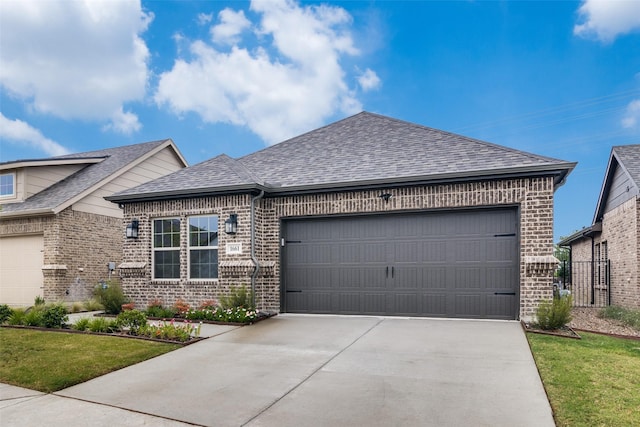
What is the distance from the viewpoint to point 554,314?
771 centimetres

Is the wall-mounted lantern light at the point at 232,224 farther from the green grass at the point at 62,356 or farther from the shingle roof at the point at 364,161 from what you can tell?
the green grass at the point at 62,356

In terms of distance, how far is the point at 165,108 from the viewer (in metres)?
20.2

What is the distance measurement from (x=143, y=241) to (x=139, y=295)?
1.50 meters

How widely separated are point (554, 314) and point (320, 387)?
5334 mm

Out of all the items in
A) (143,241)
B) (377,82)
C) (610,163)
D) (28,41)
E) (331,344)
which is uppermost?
(377,82)

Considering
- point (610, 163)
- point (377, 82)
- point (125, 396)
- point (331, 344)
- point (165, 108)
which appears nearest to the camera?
point (125, 396)

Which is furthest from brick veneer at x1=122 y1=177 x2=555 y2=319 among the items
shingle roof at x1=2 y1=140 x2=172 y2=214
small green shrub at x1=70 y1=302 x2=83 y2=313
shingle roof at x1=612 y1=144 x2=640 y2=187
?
shingle roof at x1=612 y1=144 x2=640 y2=187

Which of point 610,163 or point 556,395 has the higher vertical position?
point 610,163

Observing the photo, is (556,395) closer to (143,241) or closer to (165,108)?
(143,241)

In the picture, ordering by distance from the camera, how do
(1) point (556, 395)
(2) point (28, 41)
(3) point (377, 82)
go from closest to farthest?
1. (1) point (556, 395)
2. (2) point (28, 41)
3. (3) point (377, 82)

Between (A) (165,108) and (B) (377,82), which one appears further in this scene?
(B) (377,82)

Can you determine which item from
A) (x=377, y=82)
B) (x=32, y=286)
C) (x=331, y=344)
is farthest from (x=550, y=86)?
(x=32, y=286)

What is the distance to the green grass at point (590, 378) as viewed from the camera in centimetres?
385

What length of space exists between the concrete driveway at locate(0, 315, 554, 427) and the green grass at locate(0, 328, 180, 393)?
1.02 feet
